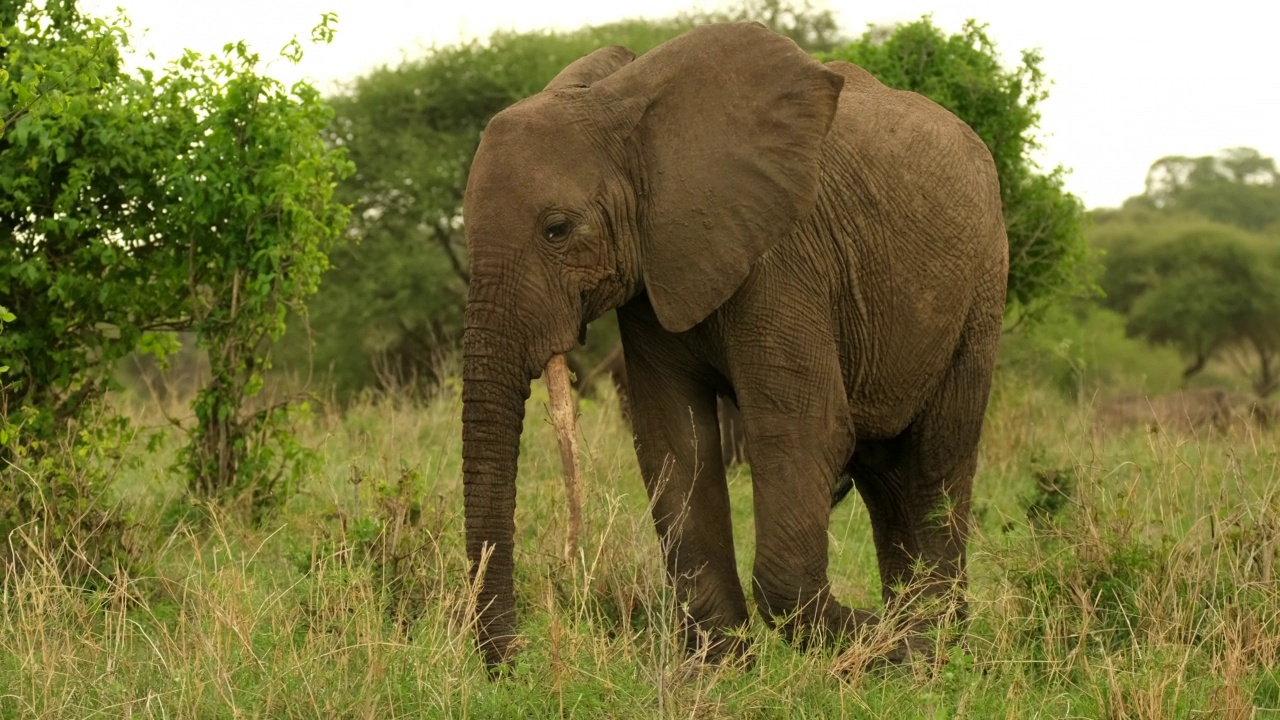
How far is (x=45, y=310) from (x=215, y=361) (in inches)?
42.6

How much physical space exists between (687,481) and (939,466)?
1.16 metres

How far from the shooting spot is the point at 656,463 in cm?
576

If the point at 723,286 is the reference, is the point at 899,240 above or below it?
above

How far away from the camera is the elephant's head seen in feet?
16.7

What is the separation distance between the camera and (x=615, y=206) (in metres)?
5.33

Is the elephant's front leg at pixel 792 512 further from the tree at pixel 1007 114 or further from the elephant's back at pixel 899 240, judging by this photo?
the tree at pixel 1007 114

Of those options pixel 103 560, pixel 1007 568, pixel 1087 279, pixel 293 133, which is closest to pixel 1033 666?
pixel 1007 568

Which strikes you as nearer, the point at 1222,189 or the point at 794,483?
the point at 794,483

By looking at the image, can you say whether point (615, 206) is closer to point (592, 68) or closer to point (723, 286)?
point (723, 286)

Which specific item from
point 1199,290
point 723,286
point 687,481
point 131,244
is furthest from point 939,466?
point 1199,290

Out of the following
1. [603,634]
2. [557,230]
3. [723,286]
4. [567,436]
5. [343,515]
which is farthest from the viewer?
[343,515]

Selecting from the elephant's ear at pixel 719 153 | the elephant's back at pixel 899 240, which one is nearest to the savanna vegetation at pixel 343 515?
the elephant's back at pixel 899 240

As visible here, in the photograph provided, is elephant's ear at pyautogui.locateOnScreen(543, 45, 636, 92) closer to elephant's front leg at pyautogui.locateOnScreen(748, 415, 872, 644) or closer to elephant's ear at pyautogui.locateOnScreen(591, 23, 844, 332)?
elephant's ear at pyautogui.locateOnScreen(591, 23, 844, 332)

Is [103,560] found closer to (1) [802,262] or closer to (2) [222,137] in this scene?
(2) [222,137]
